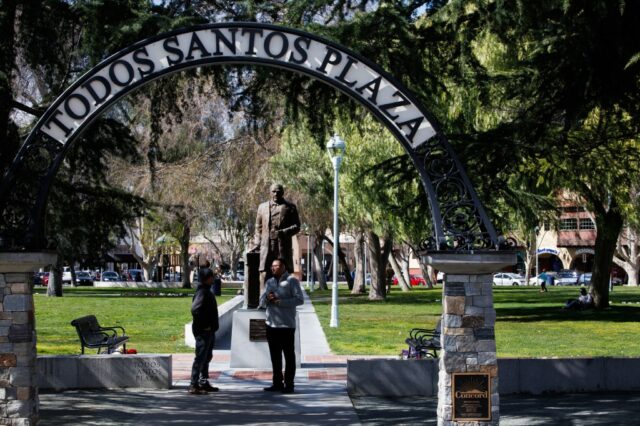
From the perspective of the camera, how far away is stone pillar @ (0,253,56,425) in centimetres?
1010

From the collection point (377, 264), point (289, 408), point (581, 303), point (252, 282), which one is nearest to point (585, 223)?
point (377, 264)

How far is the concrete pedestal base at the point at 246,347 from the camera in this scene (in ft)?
53.7

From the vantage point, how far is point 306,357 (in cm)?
1823

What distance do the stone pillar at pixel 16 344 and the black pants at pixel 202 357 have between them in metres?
3.45

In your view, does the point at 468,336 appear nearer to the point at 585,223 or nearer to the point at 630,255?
the point at 630,255

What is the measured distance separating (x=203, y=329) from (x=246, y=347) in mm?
2860

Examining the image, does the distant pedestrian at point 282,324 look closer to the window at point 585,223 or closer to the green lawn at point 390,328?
the green lawn at point 390,328

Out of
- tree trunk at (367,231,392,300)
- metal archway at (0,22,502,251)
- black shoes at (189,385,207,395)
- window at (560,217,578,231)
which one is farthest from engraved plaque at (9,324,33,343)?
window at (560,217,578,231)

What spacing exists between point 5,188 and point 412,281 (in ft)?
269

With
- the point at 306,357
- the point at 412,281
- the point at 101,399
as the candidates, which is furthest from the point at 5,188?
the point at 412,281

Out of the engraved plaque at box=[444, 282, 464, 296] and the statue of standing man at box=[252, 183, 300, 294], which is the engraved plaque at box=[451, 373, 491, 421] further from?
the statue of standing man at box=[252, 183, 300, 294]

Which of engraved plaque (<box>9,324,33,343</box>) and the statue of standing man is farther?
the statue of standing man

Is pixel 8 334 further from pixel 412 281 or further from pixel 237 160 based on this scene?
pixel 412 281

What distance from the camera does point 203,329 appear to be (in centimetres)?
1364
